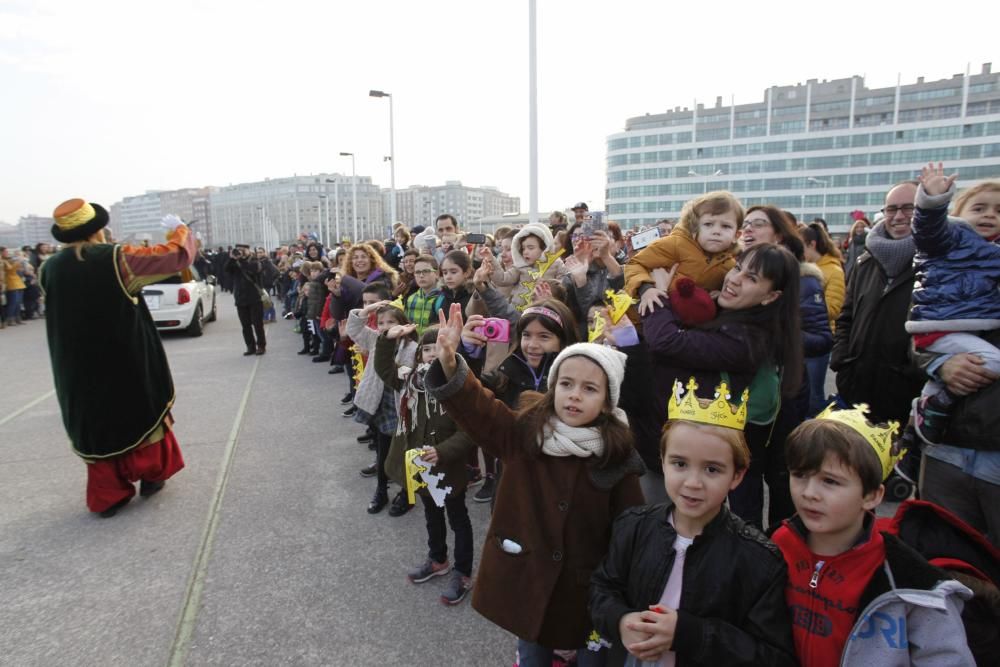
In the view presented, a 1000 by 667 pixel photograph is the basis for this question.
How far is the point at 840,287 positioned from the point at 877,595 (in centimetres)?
336

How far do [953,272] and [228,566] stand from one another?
3.89 metres

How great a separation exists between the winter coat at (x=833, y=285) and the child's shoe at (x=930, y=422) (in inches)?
76.7

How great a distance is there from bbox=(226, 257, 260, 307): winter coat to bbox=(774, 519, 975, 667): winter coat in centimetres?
984

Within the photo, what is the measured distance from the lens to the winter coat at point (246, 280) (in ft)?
31.8

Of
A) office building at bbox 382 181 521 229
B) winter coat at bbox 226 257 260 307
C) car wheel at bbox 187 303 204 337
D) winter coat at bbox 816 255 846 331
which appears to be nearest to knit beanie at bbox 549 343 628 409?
winter coat at bbox 816 255 846 331

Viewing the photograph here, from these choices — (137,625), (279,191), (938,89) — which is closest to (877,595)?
(137,625)

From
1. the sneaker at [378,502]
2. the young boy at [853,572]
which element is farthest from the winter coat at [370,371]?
the young boy at [853,572]

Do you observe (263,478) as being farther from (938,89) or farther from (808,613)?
(938,89)

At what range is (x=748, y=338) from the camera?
2.35 metres

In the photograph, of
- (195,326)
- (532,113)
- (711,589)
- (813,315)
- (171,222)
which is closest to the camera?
(711,589)

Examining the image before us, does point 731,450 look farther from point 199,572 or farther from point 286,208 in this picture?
point 286,208

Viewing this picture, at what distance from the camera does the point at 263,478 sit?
4648mm

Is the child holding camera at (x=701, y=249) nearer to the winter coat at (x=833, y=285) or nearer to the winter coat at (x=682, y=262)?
the winter coat at (x=682, y=262)

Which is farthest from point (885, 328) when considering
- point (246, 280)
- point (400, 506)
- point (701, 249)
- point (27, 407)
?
point (246, 280)
